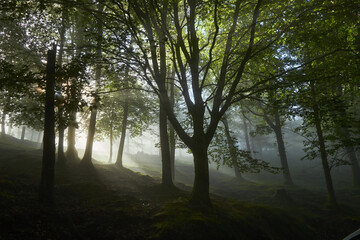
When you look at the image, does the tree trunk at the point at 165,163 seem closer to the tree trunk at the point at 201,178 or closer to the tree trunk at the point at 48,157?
the tree trunk at the point at 201,178

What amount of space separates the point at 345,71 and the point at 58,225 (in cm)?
1124

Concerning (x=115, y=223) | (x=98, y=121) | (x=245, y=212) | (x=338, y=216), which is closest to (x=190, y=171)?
(x=98, y=121)

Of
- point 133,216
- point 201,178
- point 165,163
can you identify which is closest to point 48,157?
point 133,216

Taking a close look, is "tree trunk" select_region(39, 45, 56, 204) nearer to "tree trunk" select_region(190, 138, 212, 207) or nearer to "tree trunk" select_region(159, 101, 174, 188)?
"tree trunk" select_region(190, 138, 212, 207)

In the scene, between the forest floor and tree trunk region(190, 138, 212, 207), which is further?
tree trunk region(190, 138, 212, 207)

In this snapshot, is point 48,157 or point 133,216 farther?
point 48,157

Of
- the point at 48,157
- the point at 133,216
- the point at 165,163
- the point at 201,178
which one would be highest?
the point at 48,157

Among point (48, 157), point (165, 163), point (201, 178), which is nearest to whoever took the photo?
point (48, 157)

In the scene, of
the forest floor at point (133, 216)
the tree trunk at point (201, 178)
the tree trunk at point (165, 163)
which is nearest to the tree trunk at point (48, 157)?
the forest floor at point (133, 216)

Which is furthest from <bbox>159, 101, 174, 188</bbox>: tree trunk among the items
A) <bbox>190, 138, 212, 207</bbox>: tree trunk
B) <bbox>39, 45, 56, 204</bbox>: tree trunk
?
<bbox>39, 45, 56, 204</bbox>: tree trunk

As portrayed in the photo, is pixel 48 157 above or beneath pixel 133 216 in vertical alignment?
above

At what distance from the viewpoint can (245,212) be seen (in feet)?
31.6

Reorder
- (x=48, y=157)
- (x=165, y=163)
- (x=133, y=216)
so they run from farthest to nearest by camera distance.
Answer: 1. (x=165, y=163)
2. (x=48, y=157)
3. (x=133, y=216)

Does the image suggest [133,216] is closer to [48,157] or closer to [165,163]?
[48,157]
